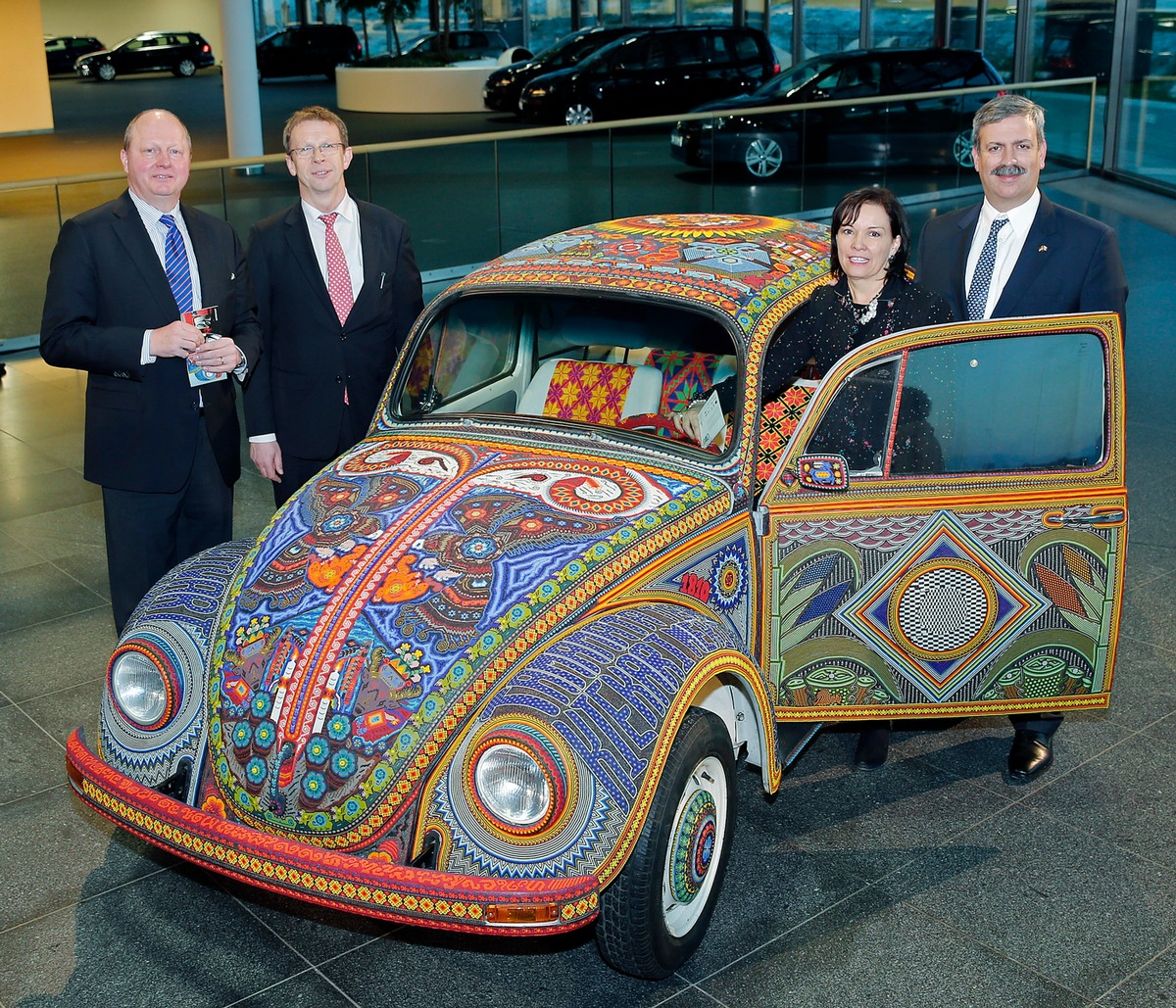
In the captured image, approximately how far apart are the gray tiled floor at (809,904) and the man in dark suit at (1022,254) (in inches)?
8.0

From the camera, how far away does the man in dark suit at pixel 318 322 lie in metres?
5.41

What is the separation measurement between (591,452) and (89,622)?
2.93 metres

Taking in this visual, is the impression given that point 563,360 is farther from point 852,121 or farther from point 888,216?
Answer: point 852,121

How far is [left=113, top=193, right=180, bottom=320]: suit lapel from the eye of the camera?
4.93 metres

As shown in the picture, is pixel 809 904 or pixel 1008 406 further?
pixel 1008 406

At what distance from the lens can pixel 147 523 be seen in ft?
16.9

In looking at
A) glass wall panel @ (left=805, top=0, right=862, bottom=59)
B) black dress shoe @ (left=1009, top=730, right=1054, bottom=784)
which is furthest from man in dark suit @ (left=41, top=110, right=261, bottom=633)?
glass wall panel @ (left=805, top=0, right=862, bottom=59)

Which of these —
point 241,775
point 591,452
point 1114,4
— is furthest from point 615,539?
point 1114,4

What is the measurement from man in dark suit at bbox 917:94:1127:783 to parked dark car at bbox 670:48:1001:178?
349 inches

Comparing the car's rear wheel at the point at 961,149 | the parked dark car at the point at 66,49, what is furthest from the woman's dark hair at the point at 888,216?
the parked dark car at the point at 66,49

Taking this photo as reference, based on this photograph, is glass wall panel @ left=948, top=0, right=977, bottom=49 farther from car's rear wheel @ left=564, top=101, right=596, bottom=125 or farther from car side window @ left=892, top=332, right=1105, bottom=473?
car side window @ left=892, top=332, right=1105, bottom=473

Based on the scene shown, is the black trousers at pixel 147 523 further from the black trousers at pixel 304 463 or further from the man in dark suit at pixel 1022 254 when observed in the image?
the man in dark suit at pixel 1022 254

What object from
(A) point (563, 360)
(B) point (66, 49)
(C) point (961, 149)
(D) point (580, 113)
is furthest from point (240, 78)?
(B) point (66, 49)

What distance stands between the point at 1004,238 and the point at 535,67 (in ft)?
76.4
